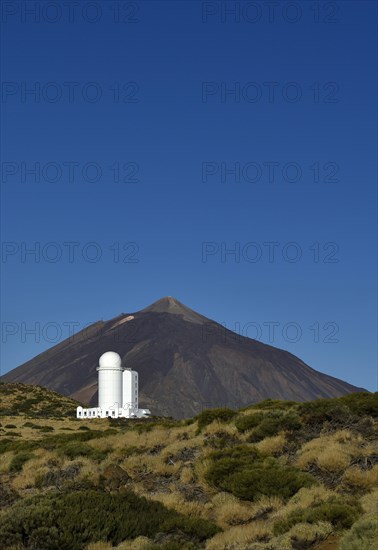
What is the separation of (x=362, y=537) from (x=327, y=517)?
2.13m

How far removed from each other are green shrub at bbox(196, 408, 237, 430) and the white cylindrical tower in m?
54.8

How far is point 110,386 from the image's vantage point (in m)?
83.4

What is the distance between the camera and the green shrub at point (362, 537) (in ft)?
33.1

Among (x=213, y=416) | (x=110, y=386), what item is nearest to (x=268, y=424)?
(x=213, y=416)

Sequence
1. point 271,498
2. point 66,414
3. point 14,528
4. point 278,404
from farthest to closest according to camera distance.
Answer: point 66,414 → point 278,404 → point 271,498 → point 14,528

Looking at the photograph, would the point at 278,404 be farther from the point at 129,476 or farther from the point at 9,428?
the point at 9,428

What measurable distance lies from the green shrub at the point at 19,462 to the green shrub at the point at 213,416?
7.22 metres

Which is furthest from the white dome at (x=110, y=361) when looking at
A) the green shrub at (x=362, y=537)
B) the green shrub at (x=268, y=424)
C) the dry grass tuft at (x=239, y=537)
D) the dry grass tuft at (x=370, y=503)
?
the green shrub at (x=362, y=537)

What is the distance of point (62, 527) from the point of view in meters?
12.3

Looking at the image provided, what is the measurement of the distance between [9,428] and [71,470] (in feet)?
98.8

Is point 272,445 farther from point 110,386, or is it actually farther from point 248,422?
point 110,386

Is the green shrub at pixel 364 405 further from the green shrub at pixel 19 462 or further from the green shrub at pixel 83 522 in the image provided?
the green shrub at pixel 19 462

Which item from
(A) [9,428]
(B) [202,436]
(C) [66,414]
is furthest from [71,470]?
(C) [66,414]

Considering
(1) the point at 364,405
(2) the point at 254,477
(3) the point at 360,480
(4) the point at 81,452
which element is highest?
(1) the point at 364,405
